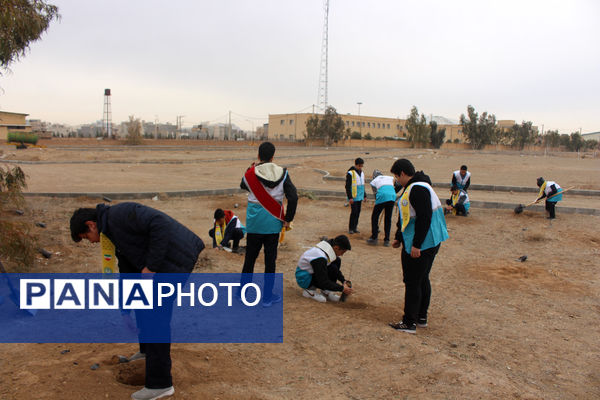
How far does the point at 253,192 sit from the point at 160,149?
113ft

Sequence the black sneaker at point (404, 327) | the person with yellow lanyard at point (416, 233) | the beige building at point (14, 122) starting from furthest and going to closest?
1. the beige building at point (14, 122)
2. the black sneaker at point (404, 327)
3. the person with yellow lanyard at point (416, 233)

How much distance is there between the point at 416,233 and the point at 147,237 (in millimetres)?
2507

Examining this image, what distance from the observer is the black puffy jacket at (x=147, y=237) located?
2.78m

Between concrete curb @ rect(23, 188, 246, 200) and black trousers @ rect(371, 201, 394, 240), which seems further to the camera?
concrete curb @ rect(23, 188, 246, 200)

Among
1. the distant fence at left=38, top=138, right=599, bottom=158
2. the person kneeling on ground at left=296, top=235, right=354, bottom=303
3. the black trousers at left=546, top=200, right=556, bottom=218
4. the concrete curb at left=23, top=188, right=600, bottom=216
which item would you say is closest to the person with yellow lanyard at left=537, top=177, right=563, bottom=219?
the black trousers at left=546, top=200, right=556, bottom=218

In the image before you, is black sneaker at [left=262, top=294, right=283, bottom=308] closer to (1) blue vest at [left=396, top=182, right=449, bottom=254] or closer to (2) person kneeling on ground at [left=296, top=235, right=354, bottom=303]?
(2) person kneeling on ground at [left=296, top=235, right=354, bottom=303]

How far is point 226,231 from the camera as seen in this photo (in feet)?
24.2

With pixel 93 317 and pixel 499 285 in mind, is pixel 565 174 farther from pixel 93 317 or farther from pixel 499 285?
pixel 93 317

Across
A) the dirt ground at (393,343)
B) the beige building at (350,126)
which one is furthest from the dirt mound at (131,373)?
the beige building at (350,126)

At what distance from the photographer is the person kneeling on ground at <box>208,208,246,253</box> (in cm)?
738

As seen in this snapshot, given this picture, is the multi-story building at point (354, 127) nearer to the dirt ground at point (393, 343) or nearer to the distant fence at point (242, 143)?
the distant fence at point (242, 143)

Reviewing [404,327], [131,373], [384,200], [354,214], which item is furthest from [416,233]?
[354,214]

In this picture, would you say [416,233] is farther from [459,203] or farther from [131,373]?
[459,203]

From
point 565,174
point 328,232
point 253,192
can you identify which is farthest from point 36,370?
point 565,174
